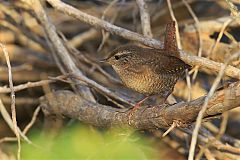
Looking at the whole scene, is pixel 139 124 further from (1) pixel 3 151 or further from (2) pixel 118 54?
(1) pixel 3 151

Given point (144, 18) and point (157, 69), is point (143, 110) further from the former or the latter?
point (144, 18)

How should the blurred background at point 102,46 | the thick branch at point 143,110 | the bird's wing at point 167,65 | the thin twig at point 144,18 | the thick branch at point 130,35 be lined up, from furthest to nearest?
the blurred background at point 102,46 < the thin twig at point 144,18 < the bird's wing at point 167,65 < the thick branch at point 130,35 < the thick branch at point 143,110

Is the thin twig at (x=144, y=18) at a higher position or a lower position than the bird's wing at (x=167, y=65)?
higher

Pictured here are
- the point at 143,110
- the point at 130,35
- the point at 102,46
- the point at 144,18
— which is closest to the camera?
the point at 143,110

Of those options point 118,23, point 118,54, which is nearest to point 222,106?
point 118,54

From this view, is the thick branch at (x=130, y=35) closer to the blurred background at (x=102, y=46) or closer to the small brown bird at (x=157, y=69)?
the small brown bird at (x=157, y=69)

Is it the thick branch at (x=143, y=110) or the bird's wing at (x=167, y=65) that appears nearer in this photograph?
the thick branch at (x=143, y=110)

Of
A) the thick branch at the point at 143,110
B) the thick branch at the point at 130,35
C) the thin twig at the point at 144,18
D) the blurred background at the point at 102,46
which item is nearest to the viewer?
the thick branch at the point at 143,110

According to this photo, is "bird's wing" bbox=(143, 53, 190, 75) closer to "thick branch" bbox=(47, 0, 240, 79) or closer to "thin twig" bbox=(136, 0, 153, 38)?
"thick branch" bbox=(47, 0, 240, 79)

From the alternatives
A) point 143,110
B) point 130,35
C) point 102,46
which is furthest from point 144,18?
point 143,110

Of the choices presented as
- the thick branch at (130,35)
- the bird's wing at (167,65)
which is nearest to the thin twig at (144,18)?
the thick branch at (130,35)
